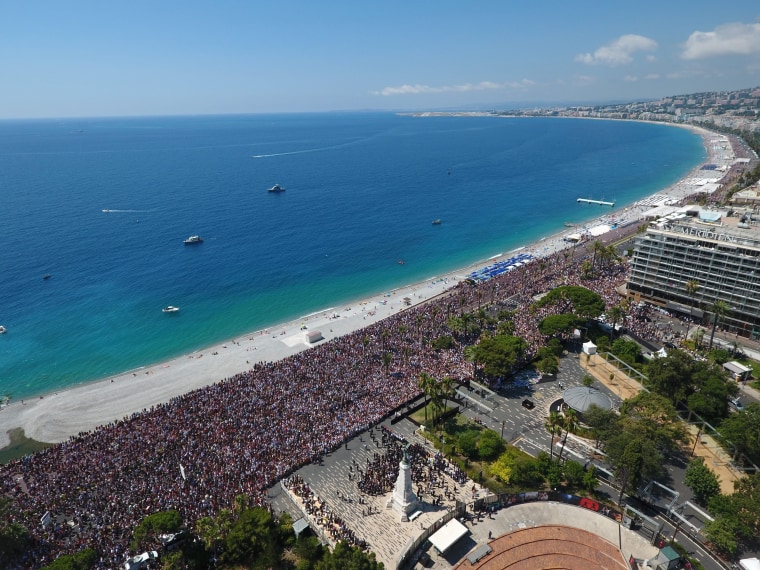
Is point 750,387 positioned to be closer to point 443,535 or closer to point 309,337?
point 443,535

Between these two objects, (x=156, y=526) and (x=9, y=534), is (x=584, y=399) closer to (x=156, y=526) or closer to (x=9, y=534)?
(x=156, y=526)

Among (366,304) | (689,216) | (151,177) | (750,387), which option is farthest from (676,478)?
(151,177)

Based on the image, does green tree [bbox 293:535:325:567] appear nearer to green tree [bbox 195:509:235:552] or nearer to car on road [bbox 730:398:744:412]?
green tree [bbox 195:509:235:552]

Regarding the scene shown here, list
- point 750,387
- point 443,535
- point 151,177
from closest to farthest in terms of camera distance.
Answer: point 443,535 < point 750,387 < point 151,177

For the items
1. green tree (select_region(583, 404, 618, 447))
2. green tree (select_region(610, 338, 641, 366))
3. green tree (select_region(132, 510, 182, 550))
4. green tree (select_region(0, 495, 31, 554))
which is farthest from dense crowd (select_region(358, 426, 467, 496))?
green tree (select_region(610, 338, 641, 366))

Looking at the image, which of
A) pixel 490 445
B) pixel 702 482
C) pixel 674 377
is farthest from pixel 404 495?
pixel 674 377
